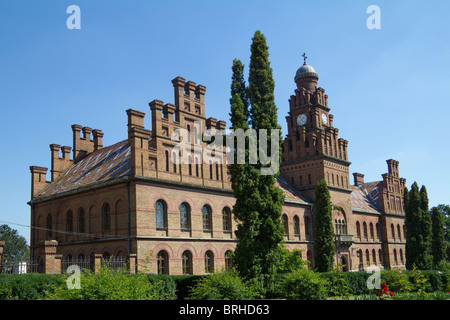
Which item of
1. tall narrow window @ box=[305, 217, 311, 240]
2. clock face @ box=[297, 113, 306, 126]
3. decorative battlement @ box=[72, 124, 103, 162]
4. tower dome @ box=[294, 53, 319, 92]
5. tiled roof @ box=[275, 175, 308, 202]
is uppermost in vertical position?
tower dome @ box=[294, 53, 319, 92]

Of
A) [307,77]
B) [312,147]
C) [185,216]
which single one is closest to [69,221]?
[185,216]

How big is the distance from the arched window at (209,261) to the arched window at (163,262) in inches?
154

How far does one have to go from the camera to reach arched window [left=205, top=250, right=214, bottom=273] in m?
31.4

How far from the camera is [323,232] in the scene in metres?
38.8

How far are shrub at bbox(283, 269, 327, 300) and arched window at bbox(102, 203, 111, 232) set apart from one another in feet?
45.4

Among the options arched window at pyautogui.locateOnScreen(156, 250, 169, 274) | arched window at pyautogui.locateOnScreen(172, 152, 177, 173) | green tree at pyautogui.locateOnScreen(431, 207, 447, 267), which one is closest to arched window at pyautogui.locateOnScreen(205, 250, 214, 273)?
arched window at pyautogui.locateOnScreen(156, 250, 169, 274)

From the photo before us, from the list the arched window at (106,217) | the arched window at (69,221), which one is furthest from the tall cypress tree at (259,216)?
the arched window at (69,221)

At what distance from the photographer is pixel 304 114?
5044cm

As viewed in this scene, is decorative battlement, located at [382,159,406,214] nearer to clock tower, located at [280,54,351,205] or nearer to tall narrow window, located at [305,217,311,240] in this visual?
clock tower, located at [280,54,351,205]

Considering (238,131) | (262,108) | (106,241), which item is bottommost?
(106,241)

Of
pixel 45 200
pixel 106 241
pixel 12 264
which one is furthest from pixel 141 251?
pixel 45 200

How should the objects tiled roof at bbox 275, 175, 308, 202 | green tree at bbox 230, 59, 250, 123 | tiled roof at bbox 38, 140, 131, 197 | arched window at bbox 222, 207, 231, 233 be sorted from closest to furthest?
green tree at bbox 230, 59, 250, 123, tiled roof at bbox 38, 140, 131, 197, arched window at bbox 222, 207, 231, 233, tiled roof at bbox 275, 175, 308, 202

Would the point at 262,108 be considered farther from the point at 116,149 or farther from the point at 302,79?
the point at 302,79
